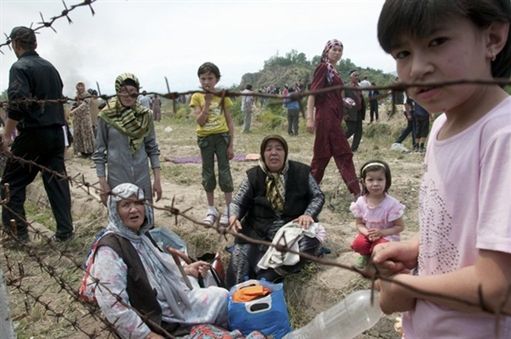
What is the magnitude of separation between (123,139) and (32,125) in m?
0.79

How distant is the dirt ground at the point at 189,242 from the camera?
3.07 m

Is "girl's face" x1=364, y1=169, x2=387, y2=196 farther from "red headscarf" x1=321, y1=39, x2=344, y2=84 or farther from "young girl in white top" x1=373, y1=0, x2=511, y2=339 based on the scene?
"young girl in white top" x1=373, y1=0, x2=511, y2=339

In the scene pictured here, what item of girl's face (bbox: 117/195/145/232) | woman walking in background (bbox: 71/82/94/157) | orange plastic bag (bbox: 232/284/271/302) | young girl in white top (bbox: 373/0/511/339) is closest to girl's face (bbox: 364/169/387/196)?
orange plastic bag (bbox: 232/284/271/302)

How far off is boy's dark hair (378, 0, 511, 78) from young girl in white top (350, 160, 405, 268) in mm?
2236

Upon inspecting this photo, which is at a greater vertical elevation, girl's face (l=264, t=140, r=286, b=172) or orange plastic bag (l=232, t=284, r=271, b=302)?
girl's face (l=264, t=140, r=286, b=172)

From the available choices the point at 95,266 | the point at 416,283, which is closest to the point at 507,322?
the point at 416,283

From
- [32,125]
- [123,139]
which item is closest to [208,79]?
[123,139]

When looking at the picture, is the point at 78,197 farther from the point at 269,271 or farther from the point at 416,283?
the point at 416,283

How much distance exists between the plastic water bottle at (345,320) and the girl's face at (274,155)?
1.14 m

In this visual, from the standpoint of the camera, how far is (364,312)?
2576 millimetres

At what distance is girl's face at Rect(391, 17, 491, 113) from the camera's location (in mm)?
796

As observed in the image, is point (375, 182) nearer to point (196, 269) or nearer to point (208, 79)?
point (196, 269)

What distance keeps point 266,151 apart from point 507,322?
2679mm

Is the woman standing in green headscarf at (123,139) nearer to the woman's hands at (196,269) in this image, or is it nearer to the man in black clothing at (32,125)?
the man in black clothing at (32,125)
